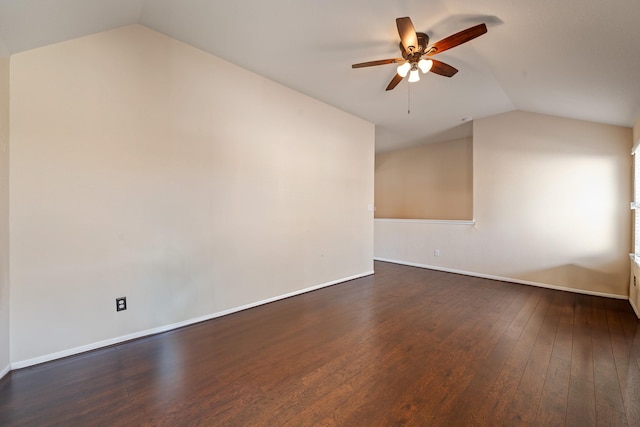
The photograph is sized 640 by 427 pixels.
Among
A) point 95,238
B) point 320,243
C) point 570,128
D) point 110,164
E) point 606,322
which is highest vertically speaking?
point 570,128

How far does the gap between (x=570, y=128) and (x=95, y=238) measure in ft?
19.4

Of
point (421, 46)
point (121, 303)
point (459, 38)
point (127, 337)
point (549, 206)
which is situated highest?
point (421, 46)

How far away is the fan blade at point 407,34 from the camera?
74.2 inches

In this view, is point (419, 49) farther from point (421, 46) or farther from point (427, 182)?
point (427, 182)

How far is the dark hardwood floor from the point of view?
57.2 inches

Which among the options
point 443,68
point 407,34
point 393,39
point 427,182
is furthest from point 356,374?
point 427,182

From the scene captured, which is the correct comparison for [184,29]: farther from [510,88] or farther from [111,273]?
[510,88]

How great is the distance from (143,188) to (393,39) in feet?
9.01

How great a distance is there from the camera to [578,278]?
3678 millimetres

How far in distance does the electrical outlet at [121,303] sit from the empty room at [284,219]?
0.05ft

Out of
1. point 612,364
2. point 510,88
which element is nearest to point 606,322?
point 612,364

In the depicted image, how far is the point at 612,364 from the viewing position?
76.0 inches

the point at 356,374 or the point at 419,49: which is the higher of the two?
the point at 419,49

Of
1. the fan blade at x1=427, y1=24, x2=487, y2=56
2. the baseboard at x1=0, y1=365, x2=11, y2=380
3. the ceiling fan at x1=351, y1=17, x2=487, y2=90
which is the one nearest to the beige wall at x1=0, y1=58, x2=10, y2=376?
the baseboard at x1=0, y1=365, x2=11, y2=380
